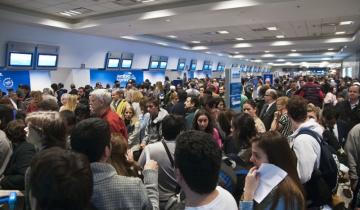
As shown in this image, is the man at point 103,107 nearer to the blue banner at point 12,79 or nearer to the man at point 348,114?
the man at point 348,114

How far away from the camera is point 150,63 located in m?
17.5

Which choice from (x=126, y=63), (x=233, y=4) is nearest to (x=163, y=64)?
(x=126, y=63)

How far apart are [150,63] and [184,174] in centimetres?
1634

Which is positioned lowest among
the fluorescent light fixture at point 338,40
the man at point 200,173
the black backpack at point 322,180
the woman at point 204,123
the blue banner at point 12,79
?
the black backpack at point 322,180

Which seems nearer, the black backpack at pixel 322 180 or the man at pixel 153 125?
the black backpack at pixel 322 180

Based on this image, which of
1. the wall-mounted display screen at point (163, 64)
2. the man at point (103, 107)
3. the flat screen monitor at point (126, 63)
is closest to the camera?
the man at point (103, 107)

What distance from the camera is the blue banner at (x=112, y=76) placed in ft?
47.7

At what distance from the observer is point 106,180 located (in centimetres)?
163

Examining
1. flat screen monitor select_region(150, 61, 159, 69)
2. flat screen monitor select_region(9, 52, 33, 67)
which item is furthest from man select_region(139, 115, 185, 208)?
flat screen monitor select_region(150, 61, 159, 69)

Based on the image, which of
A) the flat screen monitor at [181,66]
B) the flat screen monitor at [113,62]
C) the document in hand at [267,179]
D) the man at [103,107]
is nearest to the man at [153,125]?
the man at [103,107]

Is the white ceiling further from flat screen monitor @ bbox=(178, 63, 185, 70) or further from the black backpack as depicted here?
flat screen monitor @ bbox=(178, 63, 185, 70)

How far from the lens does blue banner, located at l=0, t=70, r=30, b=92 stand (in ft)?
34.0

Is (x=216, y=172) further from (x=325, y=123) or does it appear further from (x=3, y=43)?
(x=3, y=43)

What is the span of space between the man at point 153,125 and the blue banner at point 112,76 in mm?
9983
